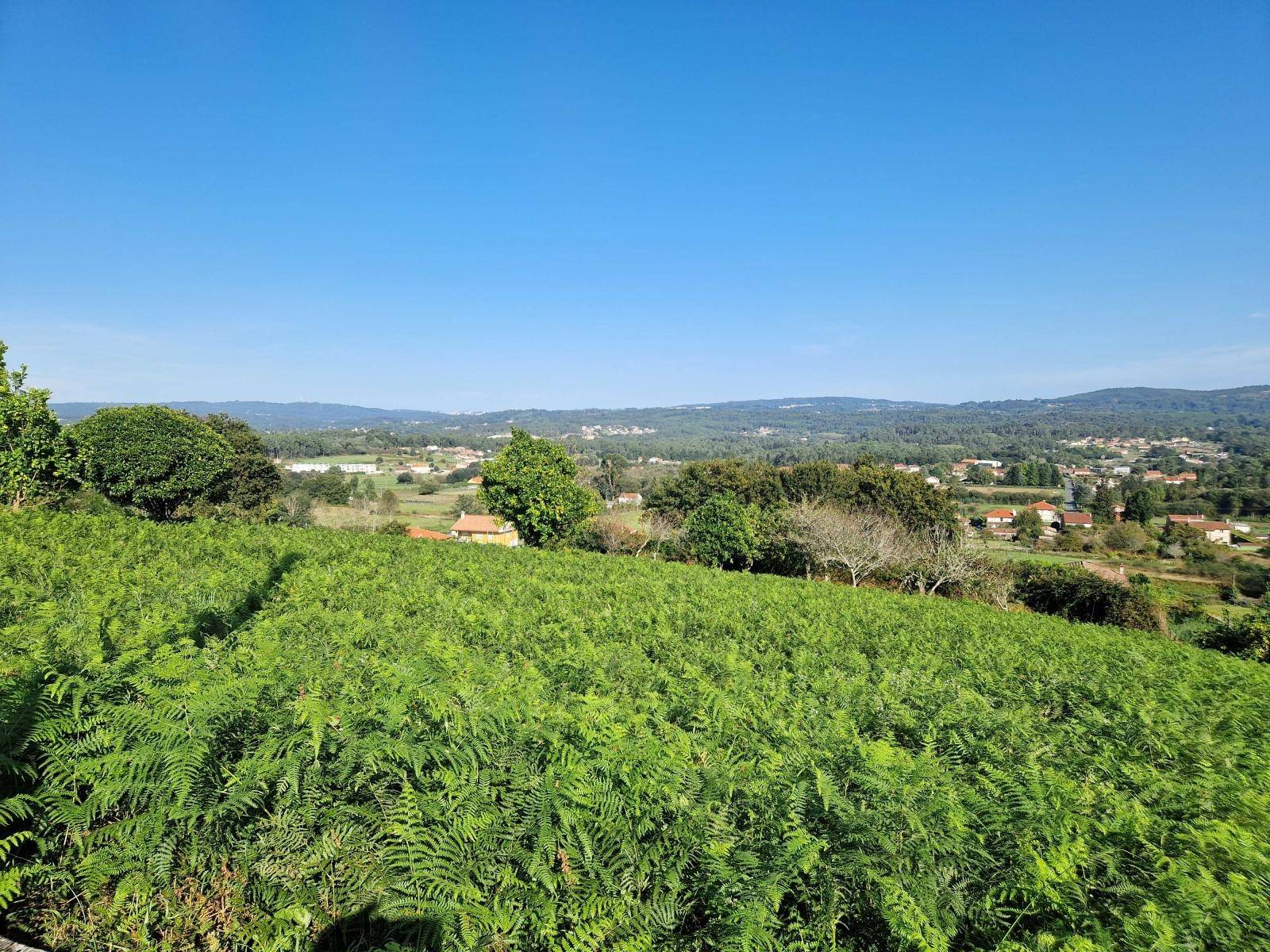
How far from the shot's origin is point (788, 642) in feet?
29.7

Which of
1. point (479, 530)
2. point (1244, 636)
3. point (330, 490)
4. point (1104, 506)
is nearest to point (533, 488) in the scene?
point (1244, 636)

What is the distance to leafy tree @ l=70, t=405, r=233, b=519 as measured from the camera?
798 inches

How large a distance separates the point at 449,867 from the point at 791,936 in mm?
1414

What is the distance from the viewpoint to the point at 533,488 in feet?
74.7

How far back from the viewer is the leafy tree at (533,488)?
22.8m

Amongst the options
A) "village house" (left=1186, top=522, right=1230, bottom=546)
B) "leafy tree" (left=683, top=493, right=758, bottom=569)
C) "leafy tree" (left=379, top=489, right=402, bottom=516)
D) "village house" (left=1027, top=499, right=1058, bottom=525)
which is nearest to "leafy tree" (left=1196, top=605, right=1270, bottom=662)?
"leafy tree" (left=683, top=493, right=758, bottom=569)

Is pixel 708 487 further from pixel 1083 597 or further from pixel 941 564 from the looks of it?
pixel 1083 597

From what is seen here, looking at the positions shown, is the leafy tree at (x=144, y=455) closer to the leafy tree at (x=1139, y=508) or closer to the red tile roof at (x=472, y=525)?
the red tile roof at (x=472, y=525)

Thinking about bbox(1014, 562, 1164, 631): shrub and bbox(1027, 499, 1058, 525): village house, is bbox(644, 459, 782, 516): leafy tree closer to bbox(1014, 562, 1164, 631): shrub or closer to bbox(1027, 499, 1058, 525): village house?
bbox(1014, 562, 1164, 631): shrub

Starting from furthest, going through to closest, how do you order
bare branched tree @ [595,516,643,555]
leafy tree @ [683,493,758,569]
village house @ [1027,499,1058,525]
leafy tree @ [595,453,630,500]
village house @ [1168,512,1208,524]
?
village house @ [1027,499,1058,525], leafy tree @ [595,453,630,500], village house @ [1168,512,1208,524], bare branched tree @ [595,516,643,555], leafy tree @ [683,493,758,569]

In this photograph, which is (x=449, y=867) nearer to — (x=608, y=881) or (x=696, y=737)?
(x=608, y=881)

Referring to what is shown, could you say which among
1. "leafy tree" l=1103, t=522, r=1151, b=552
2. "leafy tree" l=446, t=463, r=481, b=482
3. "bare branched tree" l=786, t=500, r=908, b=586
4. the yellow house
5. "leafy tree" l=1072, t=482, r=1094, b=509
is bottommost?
"leafy tree" l=1072, t=482, r=1094, b=509

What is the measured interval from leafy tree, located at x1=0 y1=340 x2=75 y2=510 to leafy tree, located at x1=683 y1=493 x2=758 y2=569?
22296 mm

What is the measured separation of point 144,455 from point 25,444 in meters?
4.39
